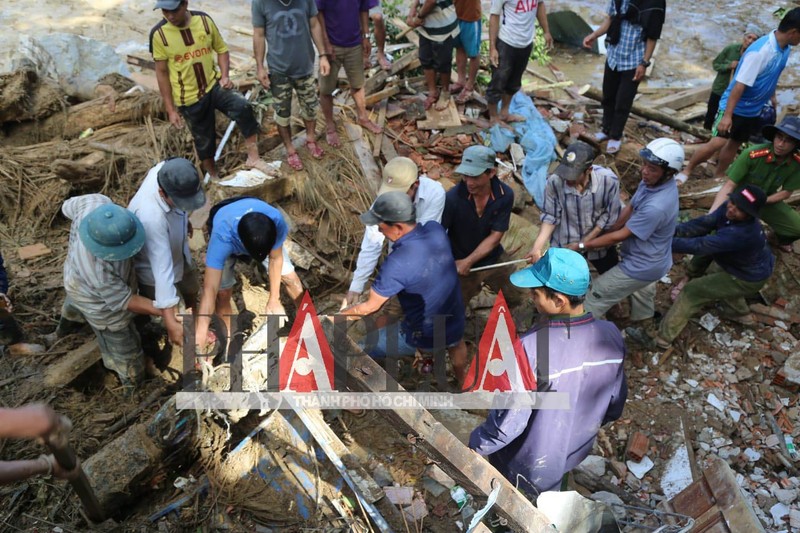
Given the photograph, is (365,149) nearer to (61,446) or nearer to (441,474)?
(441,474)

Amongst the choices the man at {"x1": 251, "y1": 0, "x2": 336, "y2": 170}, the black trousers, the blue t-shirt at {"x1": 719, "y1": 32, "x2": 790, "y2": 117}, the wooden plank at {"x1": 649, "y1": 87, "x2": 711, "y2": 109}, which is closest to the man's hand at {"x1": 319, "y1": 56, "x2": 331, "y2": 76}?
the man at {"x1": 251, "y1": 0, "x2": 336, "y2": 170}

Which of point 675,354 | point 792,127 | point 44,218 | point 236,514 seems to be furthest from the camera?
point 44,218

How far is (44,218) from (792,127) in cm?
727

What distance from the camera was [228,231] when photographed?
12.7 ft

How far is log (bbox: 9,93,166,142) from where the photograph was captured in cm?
661

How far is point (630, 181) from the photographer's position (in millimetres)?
6848

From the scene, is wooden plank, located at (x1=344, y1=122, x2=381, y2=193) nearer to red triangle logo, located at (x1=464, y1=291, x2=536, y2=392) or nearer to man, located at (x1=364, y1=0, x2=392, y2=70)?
man, located at (x1=364, y1=0, x2=392, y2=70)

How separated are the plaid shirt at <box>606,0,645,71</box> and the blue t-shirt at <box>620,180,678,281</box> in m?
2.55

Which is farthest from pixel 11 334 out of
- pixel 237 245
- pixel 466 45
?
pixel 466 45

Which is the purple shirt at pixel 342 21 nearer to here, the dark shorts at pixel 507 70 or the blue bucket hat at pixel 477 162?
the dark shorts at pixel 507 70

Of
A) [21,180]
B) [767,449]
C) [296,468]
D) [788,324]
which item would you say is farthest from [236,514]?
[788,324]

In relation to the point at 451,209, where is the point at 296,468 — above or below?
below

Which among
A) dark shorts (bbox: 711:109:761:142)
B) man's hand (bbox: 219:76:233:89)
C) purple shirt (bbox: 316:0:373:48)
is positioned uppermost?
purple shirt (bbox: 316:0:373:48)

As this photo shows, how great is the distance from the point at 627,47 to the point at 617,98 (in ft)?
1.89
